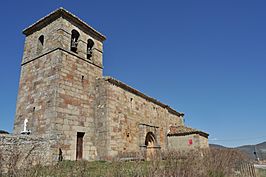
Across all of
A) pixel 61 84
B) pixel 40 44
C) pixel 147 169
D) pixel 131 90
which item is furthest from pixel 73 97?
pixel 147 169

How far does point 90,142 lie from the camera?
12875 mm

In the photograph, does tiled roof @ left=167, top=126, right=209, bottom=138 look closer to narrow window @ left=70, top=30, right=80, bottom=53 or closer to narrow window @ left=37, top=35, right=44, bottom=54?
narrow window @ left=70, top=30, right=80, bottom=53

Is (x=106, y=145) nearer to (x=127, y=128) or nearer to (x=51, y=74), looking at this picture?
(x=127, y=128)

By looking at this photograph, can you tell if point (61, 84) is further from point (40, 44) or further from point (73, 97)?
point (40, 44)

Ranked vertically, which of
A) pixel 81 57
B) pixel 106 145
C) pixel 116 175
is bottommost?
pixel 116 175

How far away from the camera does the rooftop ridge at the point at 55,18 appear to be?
13.0 m

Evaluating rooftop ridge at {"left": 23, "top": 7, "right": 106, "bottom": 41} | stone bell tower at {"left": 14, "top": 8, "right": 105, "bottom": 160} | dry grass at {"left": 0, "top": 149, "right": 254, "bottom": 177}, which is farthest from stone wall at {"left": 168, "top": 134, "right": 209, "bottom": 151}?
dry grass at {"left": 0, "top": 149, "right": 254, "bottom": 177}

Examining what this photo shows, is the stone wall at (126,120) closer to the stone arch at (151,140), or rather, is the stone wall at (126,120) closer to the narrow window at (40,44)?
the stone arch at (151,140)

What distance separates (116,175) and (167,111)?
1659 centimetres

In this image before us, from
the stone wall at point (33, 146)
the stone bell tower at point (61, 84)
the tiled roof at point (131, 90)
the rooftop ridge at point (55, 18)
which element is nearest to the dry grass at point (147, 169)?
the stone wall at point (33, 146)

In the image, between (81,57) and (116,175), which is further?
(81,57)

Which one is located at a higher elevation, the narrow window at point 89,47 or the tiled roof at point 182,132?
the narrow window at point 89,47

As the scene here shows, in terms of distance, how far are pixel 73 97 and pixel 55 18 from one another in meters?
4.74

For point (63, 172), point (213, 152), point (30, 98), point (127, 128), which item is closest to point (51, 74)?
point (30, 98)
